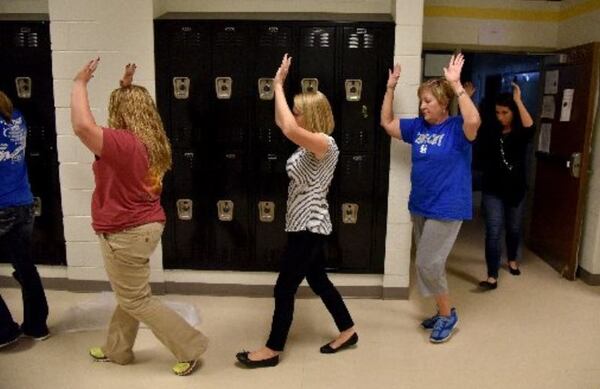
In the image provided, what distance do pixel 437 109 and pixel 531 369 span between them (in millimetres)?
1360

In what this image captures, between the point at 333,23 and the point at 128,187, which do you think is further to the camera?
the point at 333,23

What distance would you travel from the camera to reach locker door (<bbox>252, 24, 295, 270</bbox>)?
3178mm

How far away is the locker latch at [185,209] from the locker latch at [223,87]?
69cm

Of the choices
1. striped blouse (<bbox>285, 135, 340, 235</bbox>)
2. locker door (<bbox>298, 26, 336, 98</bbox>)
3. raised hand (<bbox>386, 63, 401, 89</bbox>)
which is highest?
locker door (<bbox>298, 26, 336, 98</bbox>)

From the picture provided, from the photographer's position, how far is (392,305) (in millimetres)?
3342

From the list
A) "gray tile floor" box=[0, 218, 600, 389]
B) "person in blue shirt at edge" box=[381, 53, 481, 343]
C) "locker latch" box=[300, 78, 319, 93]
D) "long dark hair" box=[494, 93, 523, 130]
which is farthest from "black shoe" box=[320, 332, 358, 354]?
"long dark hair" box=[494, 93, 523, 130]

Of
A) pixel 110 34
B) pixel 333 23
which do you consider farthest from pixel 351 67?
pixel 110 34

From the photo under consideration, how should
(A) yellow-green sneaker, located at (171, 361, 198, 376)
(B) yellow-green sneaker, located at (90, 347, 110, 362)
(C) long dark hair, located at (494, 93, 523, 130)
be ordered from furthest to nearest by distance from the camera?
(C) long dark hair, located at (494, 93, 523, 130), (B) yellow-green sneaker, located at (90, 347, 110, 362), (A) yellow-green sneaker, located at (171, 361, 198, 376)

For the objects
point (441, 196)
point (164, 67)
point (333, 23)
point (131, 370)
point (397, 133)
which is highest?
point (333, 23)

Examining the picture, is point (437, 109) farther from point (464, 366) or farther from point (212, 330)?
point (212, 330)

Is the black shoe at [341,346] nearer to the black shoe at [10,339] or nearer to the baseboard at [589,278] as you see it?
the black shoe at [10,339]

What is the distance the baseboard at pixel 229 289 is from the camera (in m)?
3.43

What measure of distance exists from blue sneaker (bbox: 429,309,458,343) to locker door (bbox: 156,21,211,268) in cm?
151

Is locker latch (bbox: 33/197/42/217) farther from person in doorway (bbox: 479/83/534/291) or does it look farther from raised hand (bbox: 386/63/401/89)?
person in doorway (bbox: 479/83/534/291)
